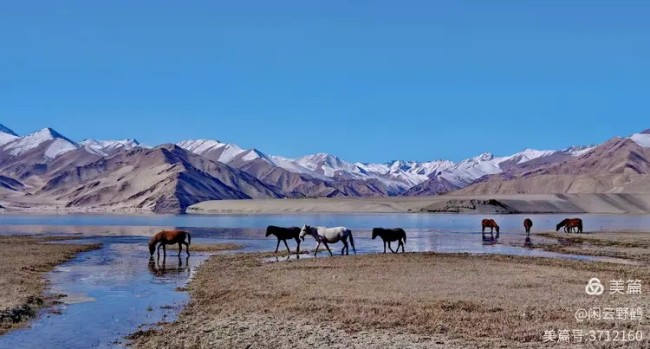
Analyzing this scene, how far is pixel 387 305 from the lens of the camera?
17.5 metres

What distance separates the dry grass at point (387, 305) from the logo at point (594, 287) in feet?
0.89

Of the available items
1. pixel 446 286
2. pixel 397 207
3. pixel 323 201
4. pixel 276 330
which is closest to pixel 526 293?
pixel 446 286

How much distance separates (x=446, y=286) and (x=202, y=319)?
8.25 m

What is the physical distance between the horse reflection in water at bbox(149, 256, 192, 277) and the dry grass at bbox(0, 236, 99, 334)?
433 cm

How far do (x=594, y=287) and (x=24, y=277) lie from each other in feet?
64.5

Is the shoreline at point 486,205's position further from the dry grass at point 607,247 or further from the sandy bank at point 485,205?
the dry grass at point 607,247

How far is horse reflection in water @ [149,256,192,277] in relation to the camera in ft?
92.2

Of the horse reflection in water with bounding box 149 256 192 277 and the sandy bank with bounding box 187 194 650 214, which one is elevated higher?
the sandy bank with bounding box 187 194 650 214

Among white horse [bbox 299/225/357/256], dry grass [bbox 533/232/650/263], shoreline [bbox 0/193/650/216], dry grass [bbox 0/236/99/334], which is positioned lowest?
dry grass [bbox 0/236/99/334]

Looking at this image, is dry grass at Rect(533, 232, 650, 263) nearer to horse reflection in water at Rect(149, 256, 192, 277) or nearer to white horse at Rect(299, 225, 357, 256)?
white horse at Rect(299, 225, 357, 256)

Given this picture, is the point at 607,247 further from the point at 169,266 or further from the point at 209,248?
the point at 169,266

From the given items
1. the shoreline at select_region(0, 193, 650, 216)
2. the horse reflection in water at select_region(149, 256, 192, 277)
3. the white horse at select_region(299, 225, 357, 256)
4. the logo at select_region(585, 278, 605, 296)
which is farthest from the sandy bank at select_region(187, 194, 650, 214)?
the logo at select_region(585, 278, 605, 296)

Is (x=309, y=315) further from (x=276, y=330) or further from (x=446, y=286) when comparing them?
(x=446, y=286)

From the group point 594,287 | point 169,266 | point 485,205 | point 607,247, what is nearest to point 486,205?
point 485,205
